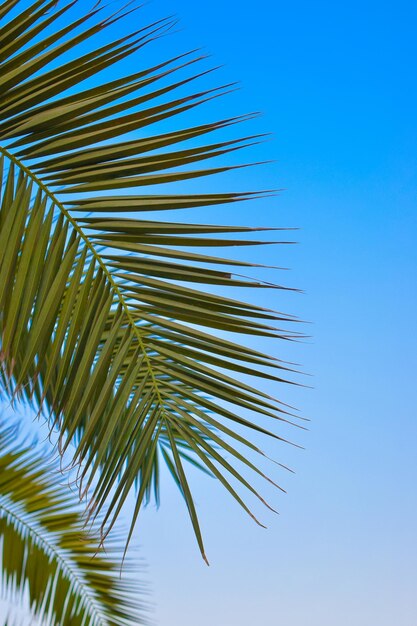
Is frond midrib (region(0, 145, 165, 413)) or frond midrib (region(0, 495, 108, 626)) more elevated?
frond midrib (region(0, 145, 165, 413))

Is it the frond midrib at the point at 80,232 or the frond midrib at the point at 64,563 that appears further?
the frond midrib at the point at 64,563

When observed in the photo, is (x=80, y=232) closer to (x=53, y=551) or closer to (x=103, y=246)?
(x=103, y=246)

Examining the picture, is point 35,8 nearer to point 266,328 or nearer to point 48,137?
point 48,137

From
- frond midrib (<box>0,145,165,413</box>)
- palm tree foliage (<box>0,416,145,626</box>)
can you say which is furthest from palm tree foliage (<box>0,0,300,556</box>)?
palm tree foliage (<box>0,416,145,626</box>)

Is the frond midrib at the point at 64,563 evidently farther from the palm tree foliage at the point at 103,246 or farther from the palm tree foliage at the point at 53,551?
the palm tree foliage at the point at 103,246

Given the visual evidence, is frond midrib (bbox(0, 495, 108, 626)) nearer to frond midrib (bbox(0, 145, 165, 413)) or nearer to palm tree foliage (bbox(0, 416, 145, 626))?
palm tree foliage (bbox(0, 416, 145, 626))

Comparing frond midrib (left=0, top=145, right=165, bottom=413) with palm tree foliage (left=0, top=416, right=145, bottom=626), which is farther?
palm tree foliage (left=0, top=416, right=145, bottom=626)

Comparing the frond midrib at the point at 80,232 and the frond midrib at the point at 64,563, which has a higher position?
the frond midrib at the point at 80,232

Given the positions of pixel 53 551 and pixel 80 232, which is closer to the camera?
pixel 80 232

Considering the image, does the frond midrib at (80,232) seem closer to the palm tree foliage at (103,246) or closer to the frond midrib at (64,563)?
the palm tree foliage at (103,246)

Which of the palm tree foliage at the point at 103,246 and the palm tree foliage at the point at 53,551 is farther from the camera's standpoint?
the palm tree foliage at the point at 53,551

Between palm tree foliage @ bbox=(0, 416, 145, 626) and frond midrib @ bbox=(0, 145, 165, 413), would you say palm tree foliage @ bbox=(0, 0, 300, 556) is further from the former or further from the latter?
palm tree foliage @ bbox=(0, 416, 145, 626)

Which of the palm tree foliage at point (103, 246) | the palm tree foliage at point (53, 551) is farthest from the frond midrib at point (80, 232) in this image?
the palm tree foliage at point (53, 551)

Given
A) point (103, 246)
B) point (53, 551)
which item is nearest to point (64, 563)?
point (53, 551)
